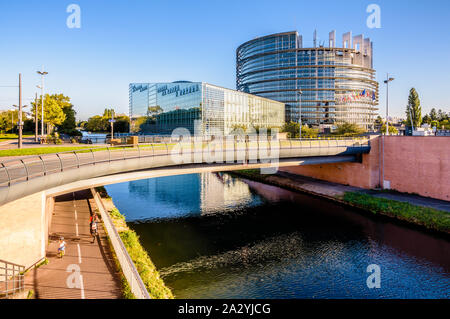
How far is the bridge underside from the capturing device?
11305 mm

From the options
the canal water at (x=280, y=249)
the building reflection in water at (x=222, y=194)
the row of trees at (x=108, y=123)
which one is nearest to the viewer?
the canal water at (x=280, y=249)

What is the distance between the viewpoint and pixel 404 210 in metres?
25.4

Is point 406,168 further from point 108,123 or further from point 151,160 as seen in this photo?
point 108,123

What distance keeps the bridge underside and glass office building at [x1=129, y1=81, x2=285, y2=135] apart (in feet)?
109

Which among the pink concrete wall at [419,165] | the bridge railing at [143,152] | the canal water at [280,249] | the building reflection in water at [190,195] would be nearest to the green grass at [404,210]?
the canal water at [280,249]

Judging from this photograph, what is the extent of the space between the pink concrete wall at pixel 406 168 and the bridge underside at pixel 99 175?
5.95 meters

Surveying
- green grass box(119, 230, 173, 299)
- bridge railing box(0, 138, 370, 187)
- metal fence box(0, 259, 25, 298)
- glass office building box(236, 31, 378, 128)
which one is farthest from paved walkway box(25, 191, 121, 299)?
glass office building box(236, 31, 378, 128)

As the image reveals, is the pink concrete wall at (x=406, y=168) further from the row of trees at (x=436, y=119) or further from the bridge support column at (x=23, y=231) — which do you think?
the row of trees at (x=436, y=119)

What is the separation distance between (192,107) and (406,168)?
130ft

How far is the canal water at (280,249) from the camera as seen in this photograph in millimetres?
15039

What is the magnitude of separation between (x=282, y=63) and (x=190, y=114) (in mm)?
62729

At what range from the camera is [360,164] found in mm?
35156

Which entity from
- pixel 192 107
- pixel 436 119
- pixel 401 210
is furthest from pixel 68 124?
pixel 436 119
